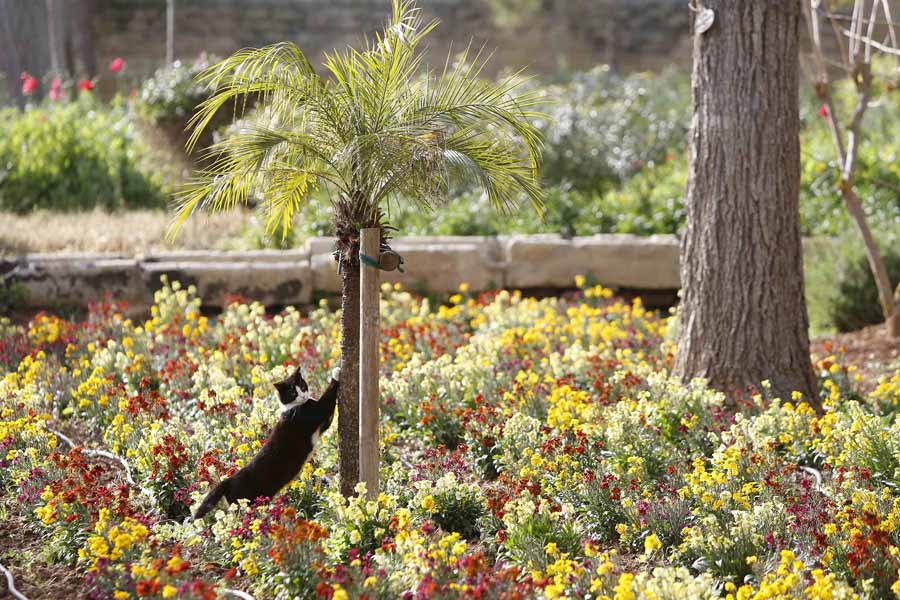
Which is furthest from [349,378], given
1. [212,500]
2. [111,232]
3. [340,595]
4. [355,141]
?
[111,232]

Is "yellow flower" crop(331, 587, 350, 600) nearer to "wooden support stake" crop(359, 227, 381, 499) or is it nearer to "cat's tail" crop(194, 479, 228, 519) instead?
"wooden support stake" crop(359, 227, 381, 499)

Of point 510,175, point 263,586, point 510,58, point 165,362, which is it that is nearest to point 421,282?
point 165,362

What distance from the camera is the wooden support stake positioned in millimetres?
3377

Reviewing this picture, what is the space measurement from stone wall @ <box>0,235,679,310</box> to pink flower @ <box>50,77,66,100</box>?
369 centimetres

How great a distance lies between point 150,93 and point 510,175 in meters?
6.35

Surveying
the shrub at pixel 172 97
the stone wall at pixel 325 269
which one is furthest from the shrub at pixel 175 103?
the stone wall at pixel 325 269

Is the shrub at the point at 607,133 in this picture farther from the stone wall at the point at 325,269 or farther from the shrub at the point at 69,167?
the shrub at the point at 69,167

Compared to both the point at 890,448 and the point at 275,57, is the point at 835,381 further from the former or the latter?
the point at 275,57

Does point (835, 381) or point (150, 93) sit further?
point (150, 93)

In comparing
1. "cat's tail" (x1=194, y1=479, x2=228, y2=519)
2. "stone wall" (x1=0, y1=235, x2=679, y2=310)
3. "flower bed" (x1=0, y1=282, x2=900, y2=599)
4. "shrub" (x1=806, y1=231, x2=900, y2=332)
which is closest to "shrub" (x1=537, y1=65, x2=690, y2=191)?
"stone wall" (x1=0, y1=235, x2=679, y2=310)

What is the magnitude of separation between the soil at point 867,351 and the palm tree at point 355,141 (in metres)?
2.85

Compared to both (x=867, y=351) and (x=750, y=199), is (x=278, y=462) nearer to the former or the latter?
(x=750, y=199)

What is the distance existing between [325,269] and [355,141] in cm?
376

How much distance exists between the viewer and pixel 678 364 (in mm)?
4953
